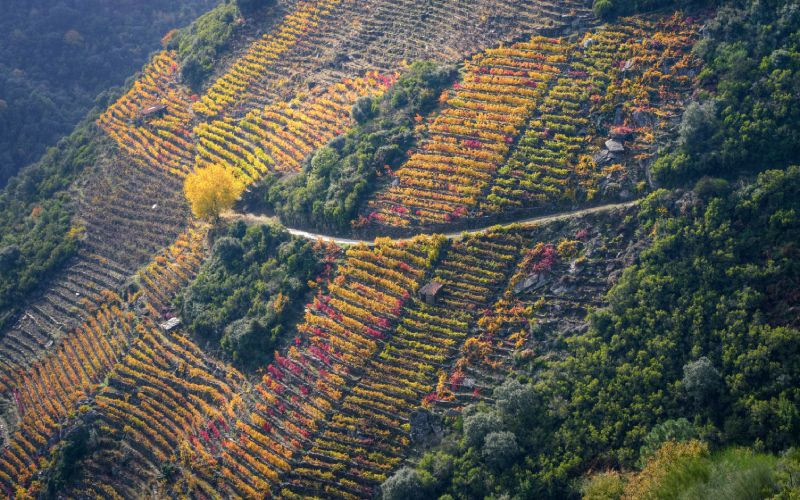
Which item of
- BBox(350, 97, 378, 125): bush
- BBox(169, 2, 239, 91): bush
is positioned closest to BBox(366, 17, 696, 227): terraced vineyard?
BBox(350, 97, 378, 125): bush

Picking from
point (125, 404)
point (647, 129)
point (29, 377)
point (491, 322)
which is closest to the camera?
point (491, 322)

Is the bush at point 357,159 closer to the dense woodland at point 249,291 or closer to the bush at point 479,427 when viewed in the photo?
the dense woodland at point 249,291

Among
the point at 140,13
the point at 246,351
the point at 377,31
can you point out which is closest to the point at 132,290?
the point at 246,351

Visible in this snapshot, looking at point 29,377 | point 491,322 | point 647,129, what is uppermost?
point 647,129

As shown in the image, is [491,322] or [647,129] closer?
[491,322]

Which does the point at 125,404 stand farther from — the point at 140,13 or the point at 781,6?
the point at 140,13

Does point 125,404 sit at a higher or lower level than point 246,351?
lower

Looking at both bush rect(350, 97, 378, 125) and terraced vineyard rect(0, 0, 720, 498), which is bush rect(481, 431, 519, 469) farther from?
bush rect(350, 97, 378, 125)

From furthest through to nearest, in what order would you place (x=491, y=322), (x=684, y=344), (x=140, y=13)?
(x=140, y=13) < (x=491, y=322) < (x=684, y=344)
